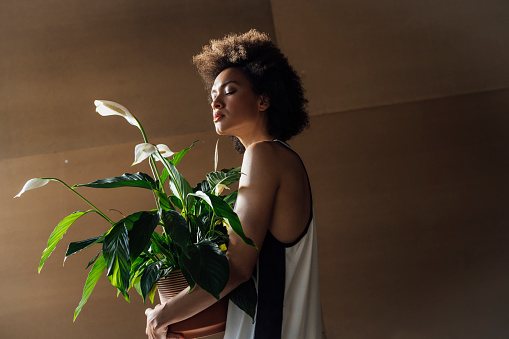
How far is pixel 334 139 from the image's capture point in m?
3.10

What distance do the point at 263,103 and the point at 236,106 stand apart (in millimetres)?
101

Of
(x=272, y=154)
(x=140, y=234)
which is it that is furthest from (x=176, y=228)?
(x=272, y=154)

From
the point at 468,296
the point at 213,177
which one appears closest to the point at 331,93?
the point at 468,296

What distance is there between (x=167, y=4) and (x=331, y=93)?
1.19 metres

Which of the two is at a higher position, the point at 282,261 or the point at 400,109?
the point at 400,109

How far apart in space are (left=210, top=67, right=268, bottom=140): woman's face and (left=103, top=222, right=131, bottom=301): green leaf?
51 cm

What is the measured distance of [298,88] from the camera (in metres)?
1.68

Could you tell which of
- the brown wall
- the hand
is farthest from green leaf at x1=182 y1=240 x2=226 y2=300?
the brown wall

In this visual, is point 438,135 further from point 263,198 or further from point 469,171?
point 263,198

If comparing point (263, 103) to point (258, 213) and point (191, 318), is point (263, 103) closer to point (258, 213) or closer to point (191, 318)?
point (258, 213)

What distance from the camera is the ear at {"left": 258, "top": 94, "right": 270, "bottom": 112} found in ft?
5.06

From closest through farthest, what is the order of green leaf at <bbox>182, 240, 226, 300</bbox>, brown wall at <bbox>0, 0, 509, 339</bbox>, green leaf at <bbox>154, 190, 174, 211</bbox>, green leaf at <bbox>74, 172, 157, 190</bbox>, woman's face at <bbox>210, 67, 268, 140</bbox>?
1. green leaf at <bbox>182, 240, 226, 300</bbox>
2. green leaf at <bbox>74, 172, 157, 190</bbox>
3. green leaf at <bbox>154, 190, 174, 211</bbox>
4. woman's face at <bbox>210, 67, 268, 140</bbox>
5. brown wall at <bbox>0, 0, 509, 339</bbox>

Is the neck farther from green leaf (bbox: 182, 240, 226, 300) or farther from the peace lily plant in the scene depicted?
green leaf (bbox: 182, 240, 226, 300)

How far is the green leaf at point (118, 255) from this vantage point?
1088mm
